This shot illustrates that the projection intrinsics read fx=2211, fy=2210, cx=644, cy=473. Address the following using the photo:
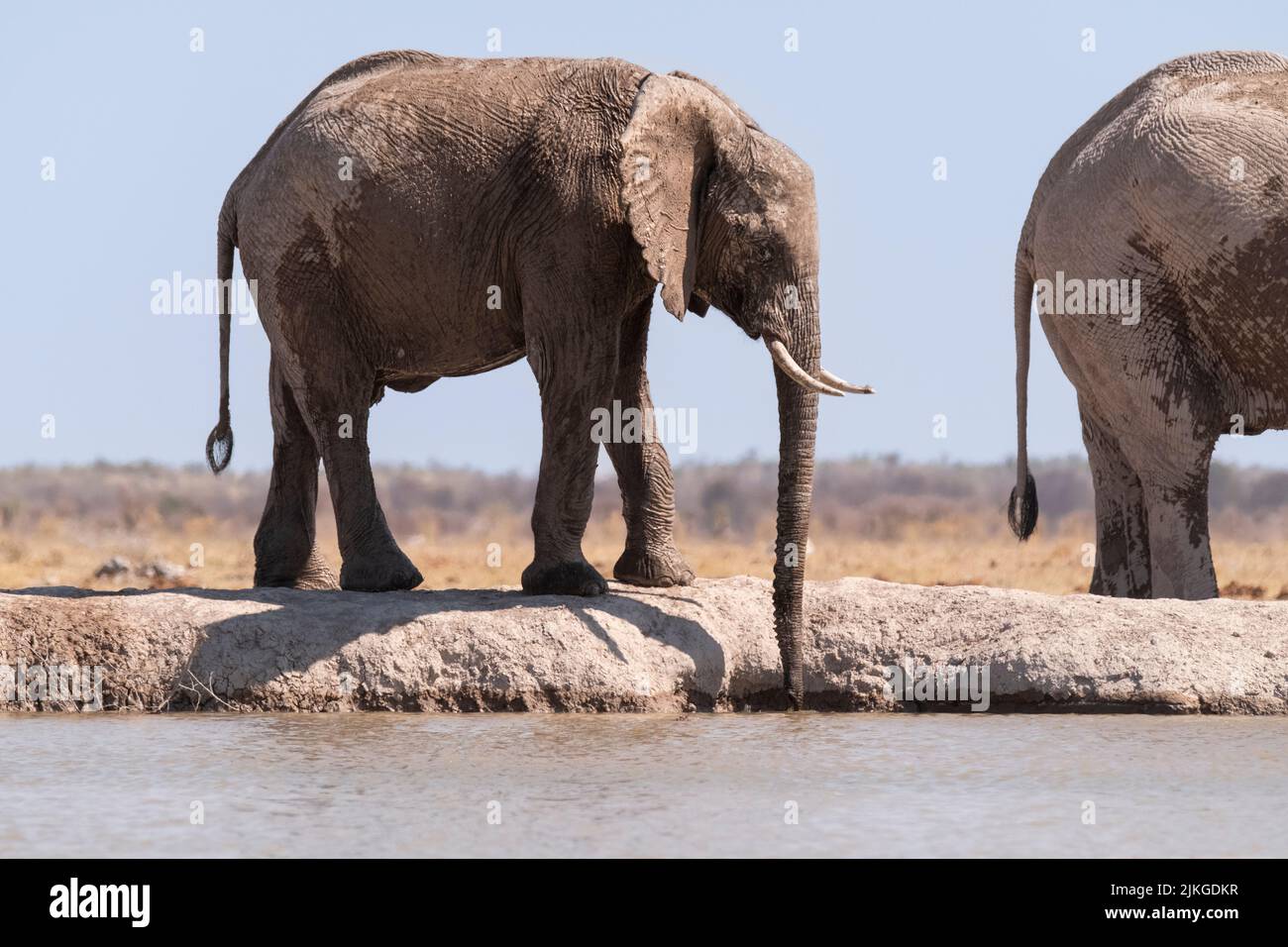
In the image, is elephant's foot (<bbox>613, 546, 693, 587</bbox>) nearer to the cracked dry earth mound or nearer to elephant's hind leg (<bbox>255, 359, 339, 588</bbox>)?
the cracked dry earth mound

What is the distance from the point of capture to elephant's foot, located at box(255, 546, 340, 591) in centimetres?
1281

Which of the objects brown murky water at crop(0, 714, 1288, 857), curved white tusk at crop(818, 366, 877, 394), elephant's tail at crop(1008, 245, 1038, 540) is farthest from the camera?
elephant's tail at crop(1008, 245, 1038, 540)

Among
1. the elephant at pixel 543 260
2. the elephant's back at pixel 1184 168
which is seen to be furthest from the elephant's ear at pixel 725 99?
the elephant's back at pixel 1184 168

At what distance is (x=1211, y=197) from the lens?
12188 millimetres

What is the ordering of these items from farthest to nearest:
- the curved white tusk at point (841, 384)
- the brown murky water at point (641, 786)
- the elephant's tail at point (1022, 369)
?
1. the elephant's tail at point (1022, 369)
2. the curved white tusk at point (841, 384)
3. the brown murky water at point (641, 786)

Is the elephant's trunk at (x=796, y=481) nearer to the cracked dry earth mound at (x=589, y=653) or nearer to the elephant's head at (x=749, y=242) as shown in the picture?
the elephant's head at (x=749, y=242)

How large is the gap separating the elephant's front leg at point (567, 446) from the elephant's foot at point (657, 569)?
29.7 inches

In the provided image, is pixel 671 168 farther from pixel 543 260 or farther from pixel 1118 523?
pixel 1118 523

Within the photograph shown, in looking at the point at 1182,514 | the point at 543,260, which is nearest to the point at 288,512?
the point at 543,260

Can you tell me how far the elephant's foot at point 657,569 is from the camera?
1249 cm

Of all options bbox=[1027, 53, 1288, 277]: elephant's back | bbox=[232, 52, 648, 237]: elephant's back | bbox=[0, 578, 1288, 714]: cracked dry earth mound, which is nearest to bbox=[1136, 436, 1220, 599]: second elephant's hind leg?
bbox=[0, 578, 1288, 714]: cracked dry earth mound

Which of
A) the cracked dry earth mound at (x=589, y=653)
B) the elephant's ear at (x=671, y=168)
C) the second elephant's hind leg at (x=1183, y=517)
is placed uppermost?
the elephant's ear at (x=671, y=168)

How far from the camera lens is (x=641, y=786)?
8766mm

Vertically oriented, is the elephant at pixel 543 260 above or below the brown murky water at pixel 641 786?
above
